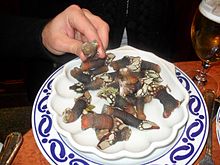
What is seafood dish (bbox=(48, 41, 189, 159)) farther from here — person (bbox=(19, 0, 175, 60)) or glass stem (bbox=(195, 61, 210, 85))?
person (bbox=(19, 0, 175, 60))

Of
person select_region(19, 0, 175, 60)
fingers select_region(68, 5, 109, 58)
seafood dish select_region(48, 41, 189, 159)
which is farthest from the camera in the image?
person select_region(19, 0, 175, 60)

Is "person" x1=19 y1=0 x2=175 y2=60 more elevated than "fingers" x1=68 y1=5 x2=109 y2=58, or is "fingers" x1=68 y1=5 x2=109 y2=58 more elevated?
"fingers" x1=68 y1=5 x2=109 y2=58

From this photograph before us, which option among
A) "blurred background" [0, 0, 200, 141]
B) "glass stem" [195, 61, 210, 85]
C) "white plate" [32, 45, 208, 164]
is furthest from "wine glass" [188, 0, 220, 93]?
"blurred background" [0, 0, 200, 141]

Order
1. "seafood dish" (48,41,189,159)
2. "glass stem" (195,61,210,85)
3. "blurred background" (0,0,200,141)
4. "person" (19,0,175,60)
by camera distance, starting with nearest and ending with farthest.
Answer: "seafood dish" (48,41,189,159)
"glass stem" (195,61,210,85)
"person" (19,0,175,60)
"blurred background" (0,0,200,141)

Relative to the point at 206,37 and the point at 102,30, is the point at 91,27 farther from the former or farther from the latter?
the point at 206,37

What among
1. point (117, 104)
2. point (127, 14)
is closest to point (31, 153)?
point (117, 104)

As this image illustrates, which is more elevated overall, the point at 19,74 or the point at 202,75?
the point at 202,75
